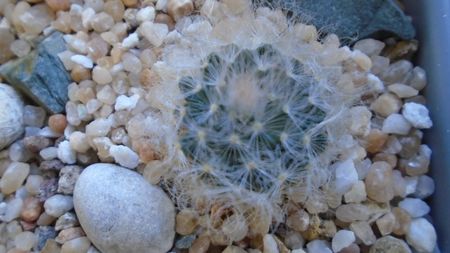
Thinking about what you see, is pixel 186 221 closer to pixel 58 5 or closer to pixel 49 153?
pixel 49 153

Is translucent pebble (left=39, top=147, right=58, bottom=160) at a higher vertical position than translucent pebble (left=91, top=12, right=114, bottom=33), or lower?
lower

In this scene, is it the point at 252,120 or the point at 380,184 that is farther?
the point at 380,184

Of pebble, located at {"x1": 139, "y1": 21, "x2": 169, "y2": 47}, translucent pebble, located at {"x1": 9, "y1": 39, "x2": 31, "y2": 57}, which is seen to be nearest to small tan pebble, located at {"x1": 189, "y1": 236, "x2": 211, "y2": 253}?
pebble, located at {"x1": 139, "y1": 21, "x2": 169, "y2": 47}

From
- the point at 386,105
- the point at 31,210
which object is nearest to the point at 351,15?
the point at 386,105

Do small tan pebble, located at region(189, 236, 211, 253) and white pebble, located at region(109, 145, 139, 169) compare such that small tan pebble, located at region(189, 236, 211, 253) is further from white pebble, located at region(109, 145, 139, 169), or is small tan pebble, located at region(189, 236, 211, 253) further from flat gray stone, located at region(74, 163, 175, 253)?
white pebble, located at region(109, 145, 139, 169)

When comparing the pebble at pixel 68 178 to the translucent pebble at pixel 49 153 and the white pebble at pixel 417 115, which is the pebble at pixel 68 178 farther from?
the white pebble at pixel 417 115

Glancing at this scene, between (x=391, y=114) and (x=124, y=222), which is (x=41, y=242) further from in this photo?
(x=391, y=114)
